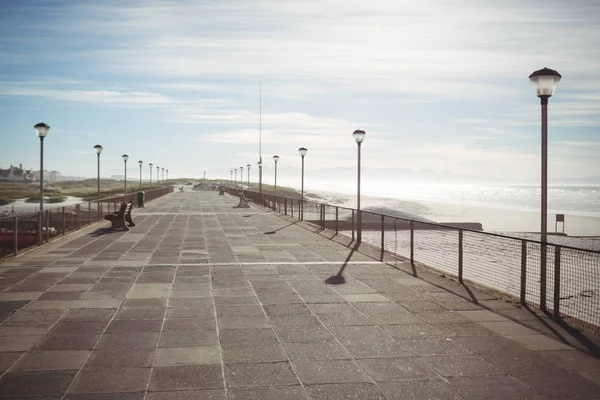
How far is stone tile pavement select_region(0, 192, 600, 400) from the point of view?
4.44 meters

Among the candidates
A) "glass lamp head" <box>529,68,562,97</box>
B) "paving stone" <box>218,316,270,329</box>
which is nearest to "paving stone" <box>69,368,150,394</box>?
"paving stone" <box>218,316,270,329</box>

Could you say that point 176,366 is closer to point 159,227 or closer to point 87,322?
point 87,322

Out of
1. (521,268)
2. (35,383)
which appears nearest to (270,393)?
(35,383)

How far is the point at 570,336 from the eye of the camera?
234 inches

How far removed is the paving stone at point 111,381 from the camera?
14.2 feet

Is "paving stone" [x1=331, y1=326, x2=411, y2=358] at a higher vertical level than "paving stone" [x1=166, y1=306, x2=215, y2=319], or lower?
lower

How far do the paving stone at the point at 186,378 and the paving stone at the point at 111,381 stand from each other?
4.3 inches

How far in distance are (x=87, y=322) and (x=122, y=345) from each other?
1149 millimetres

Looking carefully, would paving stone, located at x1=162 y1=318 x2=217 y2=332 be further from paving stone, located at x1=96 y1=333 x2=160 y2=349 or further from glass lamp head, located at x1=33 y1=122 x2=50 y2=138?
glass lamp head, located at x1=33 y1=122 x2=50 y2=138

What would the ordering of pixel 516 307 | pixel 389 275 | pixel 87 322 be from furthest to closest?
pixel 389 275 → pixel 516 307 → pixel 87 322

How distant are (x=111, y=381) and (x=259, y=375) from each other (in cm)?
133

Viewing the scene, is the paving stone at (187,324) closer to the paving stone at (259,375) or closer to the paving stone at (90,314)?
the paving stone at (90,314)

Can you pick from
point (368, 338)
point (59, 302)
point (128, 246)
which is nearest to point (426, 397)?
point (368, 338)

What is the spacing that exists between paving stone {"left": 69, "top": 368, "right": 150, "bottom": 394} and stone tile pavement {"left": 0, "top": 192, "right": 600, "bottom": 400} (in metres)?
0.02
